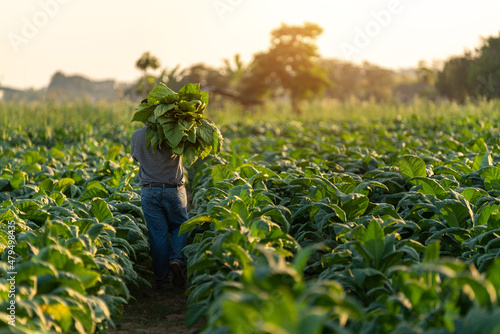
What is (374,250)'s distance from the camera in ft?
9.95

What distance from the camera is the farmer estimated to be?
485 cm

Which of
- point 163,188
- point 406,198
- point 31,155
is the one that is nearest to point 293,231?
point 406,198

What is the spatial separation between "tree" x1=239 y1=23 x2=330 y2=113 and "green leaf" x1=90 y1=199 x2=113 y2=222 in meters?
44.7

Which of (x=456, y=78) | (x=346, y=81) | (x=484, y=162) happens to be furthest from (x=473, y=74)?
(x=346, y=81)

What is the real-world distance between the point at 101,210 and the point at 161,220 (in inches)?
31.7

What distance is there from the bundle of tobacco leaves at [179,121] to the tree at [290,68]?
44.0 m

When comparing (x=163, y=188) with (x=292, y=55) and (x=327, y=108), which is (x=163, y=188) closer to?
(x=327, y=108)

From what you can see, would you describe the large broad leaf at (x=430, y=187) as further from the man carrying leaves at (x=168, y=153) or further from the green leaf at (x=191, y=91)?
the green leaf at (x=191, y=91)

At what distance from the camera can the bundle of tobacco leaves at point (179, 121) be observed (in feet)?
14.9

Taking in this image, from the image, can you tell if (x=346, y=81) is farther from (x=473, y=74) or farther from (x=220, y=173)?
(x=220, y=173)

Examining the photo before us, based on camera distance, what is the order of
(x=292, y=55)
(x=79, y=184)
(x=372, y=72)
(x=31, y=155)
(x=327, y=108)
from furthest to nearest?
(x=372, y=72)
(x=292, y=55)
(x=327, y=108)
(x=31, y=155)
(x=79, y=184)

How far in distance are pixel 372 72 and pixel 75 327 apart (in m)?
85.7

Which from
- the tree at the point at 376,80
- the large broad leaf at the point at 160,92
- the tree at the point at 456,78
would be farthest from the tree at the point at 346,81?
the large broad leaf at the point at 160,92

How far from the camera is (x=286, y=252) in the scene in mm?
3037
